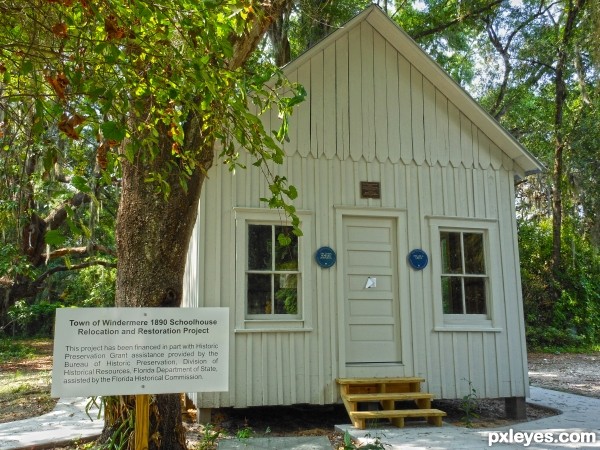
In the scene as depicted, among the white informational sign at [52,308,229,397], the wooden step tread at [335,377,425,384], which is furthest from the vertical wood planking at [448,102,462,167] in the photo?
the white informational sign at [52,308,229,397]

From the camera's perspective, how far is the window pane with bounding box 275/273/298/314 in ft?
22.0

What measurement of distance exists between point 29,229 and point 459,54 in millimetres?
12551

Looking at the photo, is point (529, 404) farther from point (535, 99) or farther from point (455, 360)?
point (535, 99)

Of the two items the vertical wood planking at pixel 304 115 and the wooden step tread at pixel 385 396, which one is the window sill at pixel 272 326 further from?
the vertical wood planking at pixel 304 115

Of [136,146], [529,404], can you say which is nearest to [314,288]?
[529,404]

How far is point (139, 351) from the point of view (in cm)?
361

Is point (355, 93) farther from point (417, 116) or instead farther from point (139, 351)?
point (139, 351)

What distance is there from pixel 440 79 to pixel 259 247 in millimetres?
3228

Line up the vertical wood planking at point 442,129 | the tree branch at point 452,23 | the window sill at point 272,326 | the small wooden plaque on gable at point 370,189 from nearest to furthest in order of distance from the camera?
the window sill at point 272,326 → the small wooden plaque on gable at point 370,189 → the vertical wood planking at point 442,129 → the tree branch at point 452,23

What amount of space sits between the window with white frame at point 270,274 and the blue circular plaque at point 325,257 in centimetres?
Answer: 26

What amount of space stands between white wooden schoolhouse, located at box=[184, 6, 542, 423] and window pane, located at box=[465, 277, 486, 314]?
0.02 metres

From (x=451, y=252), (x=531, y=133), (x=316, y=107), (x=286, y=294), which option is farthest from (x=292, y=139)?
(x=531, y=133)

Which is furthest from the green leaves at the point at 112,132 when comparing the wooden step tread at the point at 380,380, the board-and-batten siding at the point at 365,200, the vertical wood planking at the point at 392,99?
the vertical wood planking at the point at 392,99

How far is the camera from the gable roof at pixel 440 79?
7.23 metres
